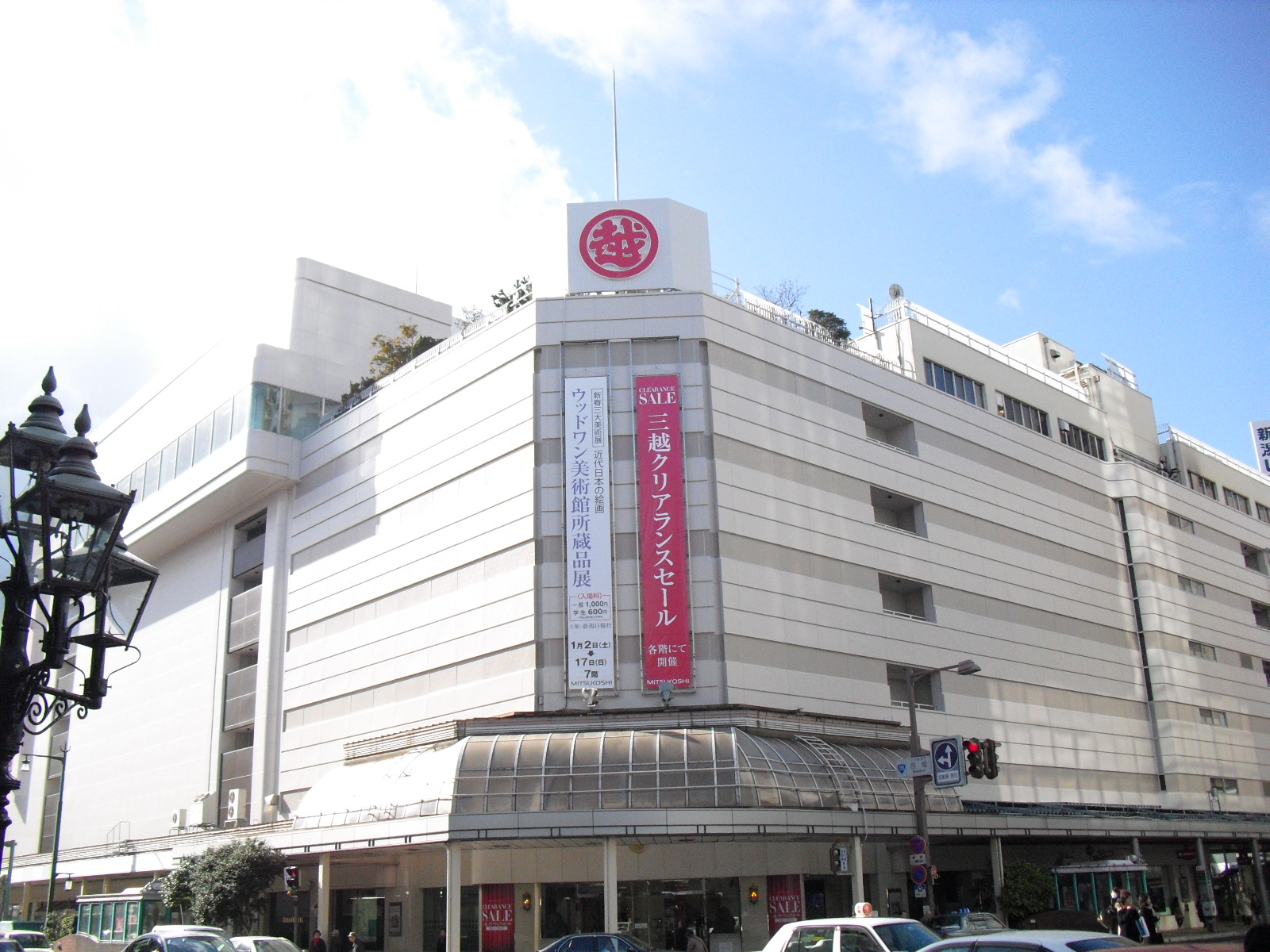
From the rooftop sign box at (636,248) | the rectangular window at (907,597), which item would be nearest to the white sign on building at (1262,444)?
the rectangular window at (907,597)

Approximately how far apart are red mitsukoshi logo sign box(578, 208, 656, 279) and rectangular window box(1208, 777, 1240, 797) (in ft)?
121

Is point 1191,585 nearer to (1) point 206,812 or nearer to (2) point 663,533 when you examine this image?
(2) point 663,533

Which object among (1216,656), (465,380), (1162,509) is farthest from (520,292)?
(1216,656)

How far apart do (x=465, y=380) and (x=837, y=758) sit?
18016 millimetres

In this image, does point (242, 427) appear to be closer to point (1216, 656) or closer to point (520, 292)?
point (520, 292)

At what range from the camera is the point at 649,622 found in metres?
34.0

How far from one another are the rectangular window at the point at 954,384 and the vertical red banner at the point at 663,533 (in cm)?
1553

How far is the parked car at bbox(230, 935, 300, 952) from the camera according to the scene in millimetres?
22141

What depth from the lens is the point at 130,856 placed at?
151 ft

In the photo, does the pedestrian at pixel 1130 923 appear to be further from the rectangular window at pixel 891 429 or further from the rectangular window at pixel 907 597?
the rectangular window at pixel 891 429

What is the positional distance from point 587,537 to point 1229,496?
1867 inches

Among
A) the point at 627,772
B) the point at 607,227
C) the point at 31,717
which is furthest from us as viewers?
the point at 607,227

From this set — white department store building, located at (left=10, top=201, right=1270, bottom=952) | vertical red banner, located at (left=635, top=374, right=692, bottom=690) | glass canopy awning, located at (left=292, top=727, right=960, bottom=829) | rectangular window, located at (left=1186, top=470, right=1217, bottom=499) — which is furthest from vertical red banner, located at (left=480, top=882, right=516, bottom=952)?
rectangular window, located at (left=1186, top=470, right=1217, bottom=499)

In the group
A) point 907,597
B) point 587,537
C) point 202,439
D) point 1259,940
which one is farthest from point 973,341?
point 1259,940
